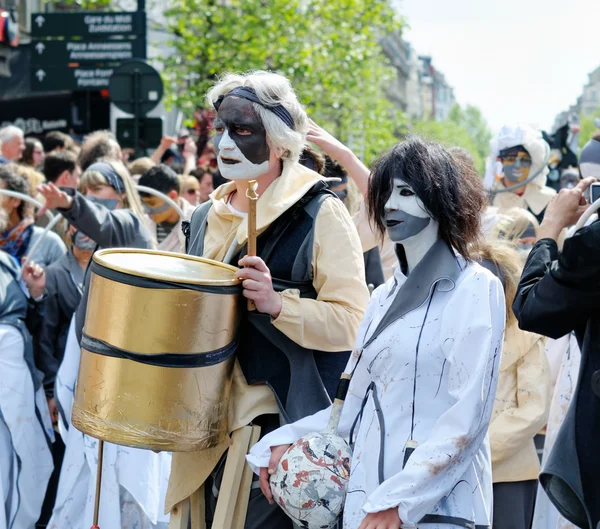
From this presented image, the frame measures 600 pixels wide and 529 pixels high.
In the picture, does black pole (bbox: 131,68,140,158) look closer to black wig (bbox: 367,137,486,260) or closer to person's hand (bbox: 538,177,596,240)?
person's hand (bbox: 538,177,596,240)

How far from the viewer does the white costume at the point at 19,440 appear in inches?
226

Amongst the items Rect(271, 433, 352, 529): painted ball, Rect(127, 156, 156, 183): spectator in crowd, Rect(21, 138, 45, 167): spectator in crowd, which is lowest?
Rect(21, 138, 45, 167): spectator in crowd

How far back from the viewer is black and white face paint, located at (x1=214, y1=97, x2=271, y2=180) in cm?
372

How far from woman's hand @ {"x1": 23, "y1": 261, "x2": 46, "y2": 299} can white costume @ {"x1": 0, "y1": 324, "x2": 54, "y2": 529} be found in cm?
33

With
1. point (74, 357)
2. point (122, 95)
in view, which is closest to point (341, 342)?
point (74, 357)

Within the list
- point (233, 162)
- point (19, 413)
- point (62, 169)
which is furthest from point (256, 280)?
point (62, 169)

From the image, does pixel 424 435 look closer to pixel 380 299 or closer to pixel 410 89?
pixel 380 299

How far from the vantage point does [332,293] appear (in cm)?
366

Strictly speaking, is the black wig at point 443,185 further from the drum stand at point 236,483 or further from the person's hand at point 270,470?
the person's hand at point 270,470

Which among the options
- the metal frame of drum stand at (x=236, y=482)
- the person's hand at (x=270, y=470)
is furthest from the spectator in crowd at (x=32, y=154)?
the person's hand at (x=270, y=470)

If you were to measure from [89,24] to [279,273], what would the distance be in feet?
46.6

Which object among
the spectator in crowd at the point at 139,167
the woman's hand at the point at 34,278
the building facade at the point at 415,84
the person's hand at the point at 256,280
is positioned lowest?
the building facade at the point at 415,84

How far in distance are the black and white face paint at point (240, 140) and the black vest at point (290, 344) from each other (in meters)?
0.21

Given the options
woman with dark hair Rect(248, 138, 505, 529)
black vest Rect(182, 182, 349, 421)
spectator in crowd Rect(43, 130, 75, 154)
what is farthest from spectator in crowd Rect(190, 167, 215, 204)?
woman with dark hair Rect(248, 138, 505, 529)
